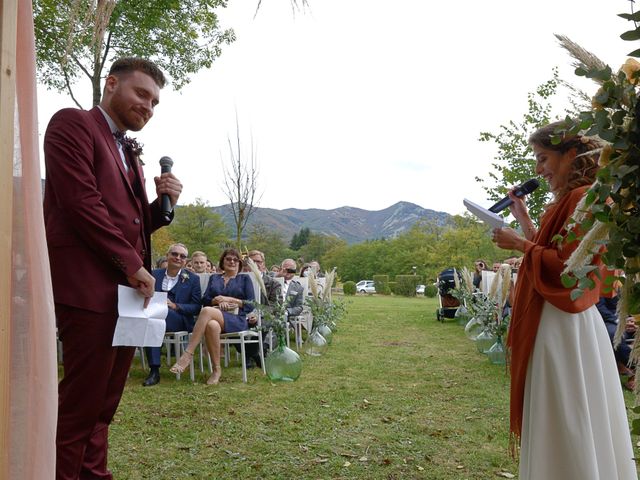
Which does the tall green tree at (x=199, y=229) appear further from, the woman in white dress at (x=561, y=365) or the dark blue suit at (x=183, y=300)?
the woman in white dress at (x=561, y=365)

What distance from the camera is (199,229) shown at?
49.8 metres

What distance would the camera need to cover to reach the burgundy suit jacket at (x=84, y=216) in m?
2.22

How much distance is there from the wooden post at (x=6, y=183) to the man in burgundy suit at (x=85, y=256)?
0.83 meters

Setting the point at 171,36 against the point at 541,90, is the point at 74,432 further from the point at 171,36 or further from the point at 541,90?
the point at 541,90

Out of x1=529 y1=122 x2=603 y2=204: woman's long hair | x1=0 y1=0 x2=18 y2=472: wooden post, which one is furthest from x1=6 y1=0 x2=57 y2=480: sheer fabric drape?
x1=529 y1=122 x2=603 y2=204: woman's long hair

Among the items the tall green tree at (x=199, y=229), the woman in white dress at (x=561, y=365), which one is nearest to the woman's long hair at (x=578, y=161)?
the woman in white dress at (x=561, y=365)

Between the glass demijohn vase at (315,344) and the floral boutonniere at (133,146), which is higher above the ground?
the floral boutonniere at (133,146)

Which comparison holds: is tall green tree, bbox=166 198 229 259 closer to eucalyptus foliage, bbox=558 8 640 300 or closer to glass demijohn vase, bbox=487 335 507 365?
glass demijohn vase, bbox=487 335 507 365

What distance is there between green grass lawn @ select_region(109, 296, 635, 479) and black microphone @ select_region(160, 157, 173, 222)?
174cm

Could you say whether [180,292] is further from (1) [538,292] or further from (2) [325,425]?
(1) [538,292]

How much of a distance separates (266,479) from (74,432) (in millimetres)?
1529

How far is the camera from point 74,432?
Answer: 222 centimetres

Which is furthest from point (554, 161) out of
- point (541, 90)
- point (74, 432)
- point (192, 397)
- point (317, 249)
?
point (317, 249)

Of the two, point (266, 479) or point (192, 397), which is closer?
point (266, 479)
